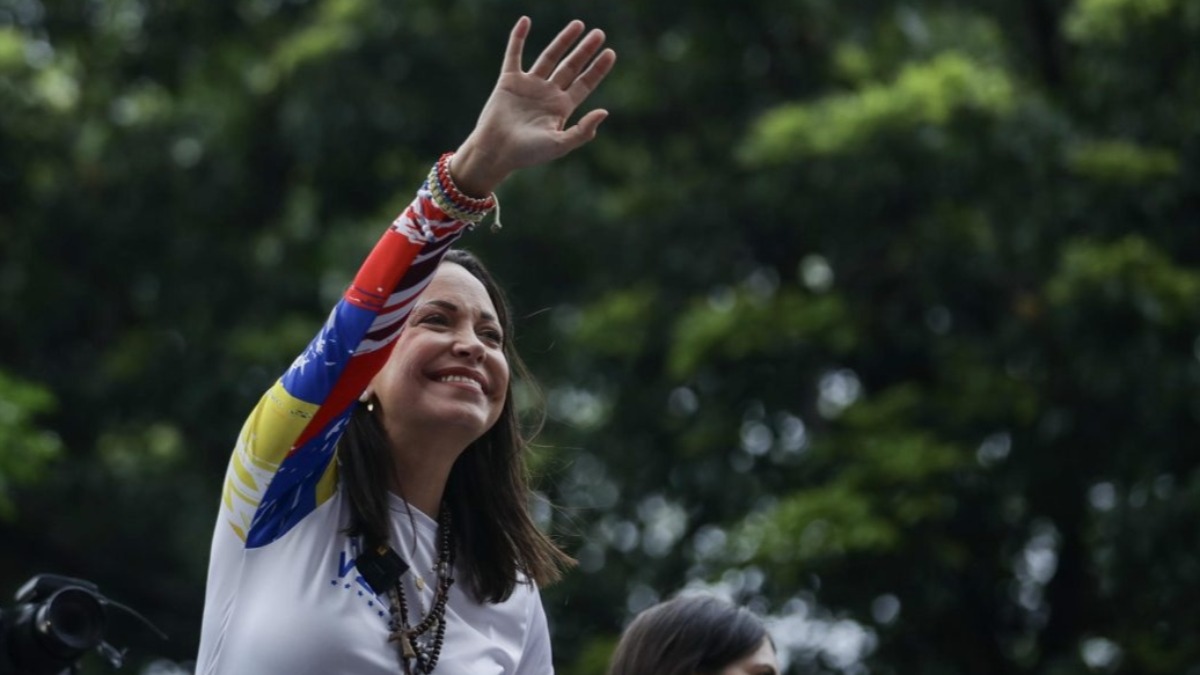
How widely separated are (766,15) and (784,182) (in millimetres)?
1167

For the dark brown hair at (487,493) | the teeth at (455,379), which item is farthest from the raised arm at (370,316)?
the teeth at (455,379)

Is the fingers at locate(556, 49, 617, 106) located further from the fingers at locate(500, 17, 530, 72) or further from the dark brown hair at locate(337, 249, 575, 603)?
the dark brown hair at locate(337, 249, 575, 603)

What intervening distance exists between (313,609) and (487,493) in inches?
19.8

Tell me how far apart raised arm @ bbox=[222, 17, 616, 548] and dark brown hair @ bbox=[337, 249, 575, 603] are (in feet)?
0.36

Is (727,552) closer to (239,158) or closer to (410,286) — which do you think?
(239,158)

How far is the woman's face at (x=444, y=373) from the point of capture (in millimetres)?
3045

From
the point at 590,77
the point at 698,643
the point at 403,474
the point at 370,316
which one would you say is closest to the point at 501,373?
the point at 403,474

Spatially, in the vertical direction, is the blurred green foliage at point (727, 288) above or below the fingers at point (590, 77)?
below

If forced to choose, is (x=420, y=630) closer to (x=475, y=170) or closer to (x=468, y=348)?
(x=468, y=348)

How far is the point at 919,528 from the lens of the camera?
9.34 meters

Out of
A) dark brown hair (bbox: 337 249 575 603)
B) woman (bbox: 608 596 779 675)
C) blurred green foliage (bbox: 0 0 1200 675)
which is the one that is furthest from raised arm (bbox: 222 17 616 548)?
blurred green foliage (bbox: 0 0 1200 675)

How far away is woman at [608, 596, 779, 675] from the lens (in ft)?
12.0

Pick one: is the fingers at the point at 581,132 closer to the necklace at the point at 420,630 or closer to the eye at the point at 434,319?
the eye at the point at 434,319

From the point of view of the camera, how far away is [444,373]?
3070 mm
